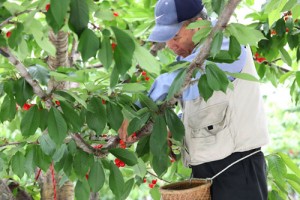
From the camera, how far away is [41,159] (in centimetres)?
173

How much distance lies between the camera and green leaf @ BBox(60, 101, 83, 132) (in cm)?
150

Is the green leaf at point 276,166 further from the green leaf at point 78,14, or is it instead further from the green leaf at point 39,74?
the green leaf at point 78,14

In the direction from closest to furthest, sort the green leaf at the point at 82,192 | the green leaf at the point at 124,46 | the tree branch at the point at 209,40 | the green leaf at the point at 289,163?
the green leaf at the point at 124,46, the tree branch at the point at 209,40, the green leaf at the point at 82,192, the green leaf at the point at 289,163

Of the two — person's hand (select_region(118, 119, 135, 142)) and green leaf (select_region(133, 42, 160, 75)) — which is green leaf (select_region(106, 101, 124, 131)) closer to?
person's hand (select_region(118, 119, 135, 142))

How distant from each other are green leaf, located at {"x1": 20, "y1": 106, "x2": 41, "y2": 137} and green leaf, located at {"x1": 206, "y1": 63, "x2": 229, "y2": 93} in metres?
0.48

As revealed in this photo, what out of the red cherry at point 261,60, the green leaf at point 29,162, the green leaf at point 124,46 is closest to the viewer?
the green leaf at point 124,46

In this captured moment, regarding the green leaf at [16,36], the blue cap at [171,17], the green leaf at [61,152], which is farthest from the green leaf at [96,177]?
the green leaf at [16,36]

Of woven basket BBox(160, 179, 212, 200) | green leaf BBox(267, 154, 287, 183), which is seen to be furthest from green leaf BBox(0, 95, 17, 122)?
green leaf BBox(267, 154, 287, 183)

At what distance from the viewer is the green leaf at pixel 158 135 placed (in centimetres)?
164

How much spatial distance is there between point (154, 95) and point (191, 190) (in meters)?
0.32

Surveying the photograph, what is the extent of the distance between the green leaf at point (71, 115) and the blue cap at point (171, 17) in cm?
42

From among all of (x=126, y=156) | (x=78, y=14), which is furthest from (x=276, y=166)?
(x=78, y=14)

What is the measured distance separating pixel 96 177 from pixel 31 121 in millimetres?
276

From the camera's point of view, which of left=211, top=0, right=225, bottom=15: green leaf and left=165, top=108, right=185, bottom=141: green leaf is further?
left=165, top=108, right=185, bottom=141: green leaf
